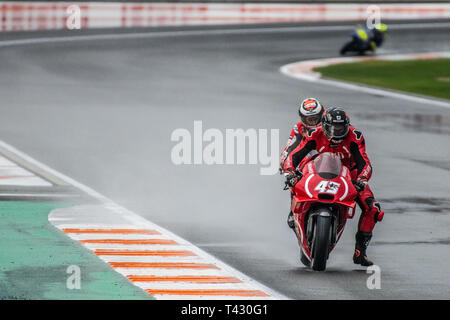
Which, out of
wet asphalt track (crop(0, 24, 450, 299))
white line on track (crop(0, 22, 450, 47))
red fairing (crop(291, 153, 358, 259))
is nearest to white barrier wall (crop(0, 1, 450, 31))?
white line on track (crop(0, 22, 450, 47))

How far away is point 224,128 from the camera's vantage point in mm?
23219

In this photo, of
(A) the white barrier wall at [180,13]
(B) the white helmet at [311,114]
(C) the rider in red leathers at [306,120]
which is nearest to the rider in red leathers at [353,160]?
(C) the rider in red leathers at [306,120]

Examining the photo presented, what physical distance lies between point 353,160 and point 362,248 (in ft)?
2.71

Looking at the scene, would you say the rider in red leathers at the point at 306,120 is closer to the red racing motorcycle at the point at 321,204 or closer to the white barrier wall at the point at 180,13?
the red racing motorcycle at the point at 321,204

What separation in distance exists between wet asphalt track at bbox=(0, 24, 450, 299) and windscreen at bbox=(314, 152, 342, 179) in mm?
903

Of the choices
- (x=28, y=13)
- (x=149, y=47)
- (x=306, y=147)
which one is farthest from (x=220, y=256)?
(x=28, y=13)

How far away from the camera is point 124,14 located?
4641 cm

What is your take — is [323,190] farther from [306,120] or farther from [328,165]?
[306,120]

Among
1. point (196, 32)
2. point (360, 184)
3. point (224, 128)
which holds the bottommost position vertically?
point (224, 128)

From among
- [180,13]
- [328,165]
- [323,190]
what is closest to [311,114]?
[328,165]

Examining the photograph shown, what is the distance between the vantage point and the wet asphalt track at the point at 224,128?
40.7ft

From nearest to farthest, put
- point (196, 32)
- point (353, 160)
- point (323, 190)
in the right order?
point (323, 190) < point (353, 160) < point (196, 32)

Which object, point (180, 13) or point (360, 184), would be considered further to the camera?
point (180, 13)
